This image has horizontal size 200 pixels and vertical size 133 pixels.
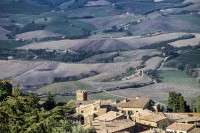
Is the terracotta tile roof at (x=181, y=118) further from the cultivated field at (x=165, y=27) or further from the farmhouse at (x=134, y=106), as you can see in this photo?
the cultivated field at (x=165, y=27)

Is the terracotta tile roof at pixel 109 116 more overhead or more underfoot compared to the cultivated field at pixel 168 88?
more overhead

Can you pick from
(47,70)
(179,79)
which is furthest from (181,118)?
(47,70)

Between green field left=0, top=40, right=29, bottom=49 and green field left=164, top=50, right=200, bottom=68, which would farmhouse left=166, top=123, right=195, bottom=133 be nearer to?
green field left=164, top=50, right=200, bottom=68

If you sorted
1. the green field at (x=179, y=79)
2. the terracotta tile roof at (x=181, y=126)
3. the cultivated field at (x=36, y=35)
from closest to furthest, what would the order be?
1. the terracotta tile roof at (x=181, y=126)
2. the green field at (x=179, y=79)
3. the cultivated field at (x=36, y=35)

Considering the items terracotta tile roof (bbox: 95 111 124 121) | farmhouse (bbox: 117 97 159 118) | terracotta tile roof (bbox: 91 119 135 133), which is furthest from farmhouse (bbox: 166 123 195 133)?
farmhouse (bbox: 117 97 159 118)

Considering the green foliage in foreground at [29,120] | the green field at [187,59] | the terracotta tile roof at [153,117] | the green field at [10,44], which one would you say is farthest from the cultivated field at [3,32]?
the green foliage in foreground at [29,120]

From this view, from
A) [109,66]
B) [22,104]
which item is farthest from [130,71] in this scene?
[22,104]

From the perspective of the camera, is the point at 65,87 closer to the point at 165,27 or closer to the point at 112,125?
the point at 112,125

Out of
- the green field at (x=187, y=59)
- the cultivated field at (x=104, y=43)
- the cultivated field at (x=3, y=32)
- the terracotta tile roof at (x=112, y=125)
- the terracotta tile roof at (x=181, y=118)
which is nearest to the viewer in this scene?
the terracotta tile roof at (x=112, y=125)
